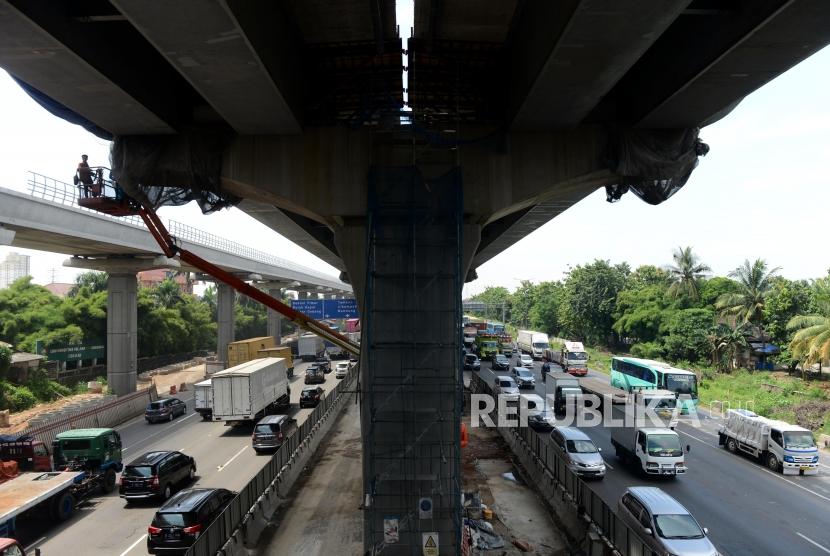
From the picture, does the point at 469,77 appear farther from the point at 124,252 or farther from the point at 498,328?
the point at 498,328

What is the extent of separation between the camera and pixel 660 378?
95.5 feet

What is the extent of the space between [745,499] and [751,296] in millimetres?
34340

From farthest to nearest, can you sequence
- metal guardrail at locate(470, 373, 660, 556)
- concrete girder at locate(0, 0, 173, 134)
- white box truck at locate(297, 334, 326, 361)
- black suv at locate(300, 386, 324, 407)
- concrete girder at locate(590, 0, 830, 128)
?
white box truck at locate(297, 334, 326, 361) → black suv at locate(300, 386, 324, 407) → metal guardrail at locate(470, 373, 660, 556) → concrete girder at locate(590, 0, 830, 128) → concrete girder at locate(0, 0, 173, 134)

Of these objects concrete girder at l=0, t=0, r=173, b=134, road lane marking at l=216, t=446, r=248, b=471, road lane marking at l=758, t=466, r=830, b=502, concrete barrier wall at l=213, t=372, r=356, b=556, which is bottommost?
road lane marking at l=758, t=466, r=830, b=502

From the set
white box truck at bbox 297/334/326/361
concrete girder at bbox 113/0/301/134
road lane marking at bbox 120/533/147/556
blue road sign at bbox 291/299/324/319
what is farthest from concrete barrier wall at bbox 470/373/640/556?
white box truck at bbox 297/334/326/361

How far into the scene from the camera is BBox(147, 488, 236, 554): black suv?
12016mm

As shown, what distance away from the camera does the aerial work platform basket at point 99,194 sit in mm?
11547

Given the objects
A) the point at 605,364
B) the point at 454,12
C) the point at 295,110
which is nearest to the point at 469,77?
the point at 454,12

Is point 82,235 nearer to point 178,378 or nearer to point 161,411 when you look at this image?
point 161,411

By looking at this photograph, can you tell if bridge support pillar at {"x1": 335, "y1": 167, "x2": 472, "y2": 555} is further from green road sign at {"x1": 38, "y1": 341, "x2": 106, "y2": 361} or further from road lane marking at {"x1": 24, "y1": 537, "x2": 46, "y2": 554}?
green road sign at {"x1": 38, "y1": 341, "x2": 106, "y2": 361}

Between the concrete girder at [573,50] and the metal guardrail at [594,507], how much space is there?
26.5ft

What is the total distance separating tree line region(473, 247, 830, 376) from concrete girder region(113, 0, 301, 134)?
106 feet

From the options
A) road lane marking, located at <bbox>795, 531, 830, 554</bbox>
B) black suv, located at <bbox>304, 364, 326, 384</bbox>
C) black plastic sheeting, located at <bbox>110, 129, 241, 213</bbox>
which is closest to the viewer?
black plastic sheeting, located at <bbox>110, 129, 241, 213</bbox>

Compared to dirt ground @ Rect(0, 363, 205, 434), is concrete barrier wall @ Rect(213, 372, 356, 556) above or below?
above
